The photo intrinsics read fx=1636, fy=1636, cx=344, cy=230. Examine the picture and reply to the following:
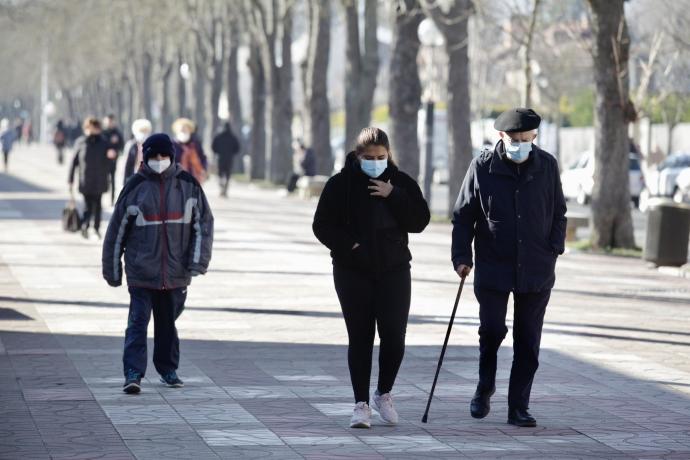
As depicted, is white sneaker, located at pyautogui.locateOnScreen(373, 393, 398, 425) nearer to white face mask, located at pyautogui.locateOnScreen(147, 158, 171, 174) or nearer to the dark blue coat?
the dark blue coat

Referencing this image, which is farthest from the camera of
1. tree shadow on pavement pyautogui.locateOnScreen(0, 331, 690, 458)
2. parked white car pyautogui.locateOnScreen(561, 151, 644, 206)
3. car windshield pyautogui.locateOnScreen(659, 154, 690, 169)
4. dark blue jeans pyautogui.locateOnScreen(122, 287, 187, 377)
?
parked white car pyautogui.locateOnScreen(561, 151, 644, 206)

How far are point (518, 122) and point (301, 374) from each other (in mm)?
2797

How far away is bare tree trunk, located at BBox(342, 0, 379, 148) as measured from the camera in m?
38.3

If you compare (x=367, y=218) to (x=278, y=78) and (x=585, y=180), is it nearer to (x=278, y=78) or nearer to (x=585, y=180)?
(x=585, y=180)

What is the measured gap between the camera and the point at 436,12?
29.0 meters

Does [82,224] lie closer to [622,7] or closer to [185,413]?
[622,7]

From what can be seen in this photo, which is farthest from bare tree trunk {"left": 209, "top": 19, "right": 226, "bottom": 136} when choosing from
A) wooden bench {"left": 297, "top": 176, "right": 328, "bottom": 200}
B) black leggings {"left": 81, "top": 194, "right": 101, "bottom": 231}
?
black leggings {"left": 81, "top": 194, "right": 101, "bottom": 231}

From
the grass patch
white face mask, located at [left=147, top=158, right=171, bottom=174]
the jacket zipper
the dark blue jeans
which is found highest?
white face mask, located at [left=147, top=158, right=171, bottom=174]

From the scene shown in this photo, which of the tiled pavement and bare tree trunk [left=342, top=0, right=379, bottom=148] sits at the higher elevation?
bare tree trunk [left=342, top=0, right=379, bottom=148]

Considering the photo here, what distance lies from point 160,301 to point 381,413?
6.54 ft

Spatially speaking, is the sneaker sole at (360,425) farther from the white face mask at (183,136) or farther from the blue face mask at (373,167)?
the white face mask at (183,136)

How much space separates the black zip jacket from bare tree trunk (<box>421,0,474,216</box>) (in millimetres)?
20078

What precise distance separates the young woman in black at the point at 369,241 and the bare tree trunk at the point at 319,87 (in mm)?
31560

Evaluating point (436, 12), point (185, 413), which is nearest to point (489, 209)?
point (185, 413)
